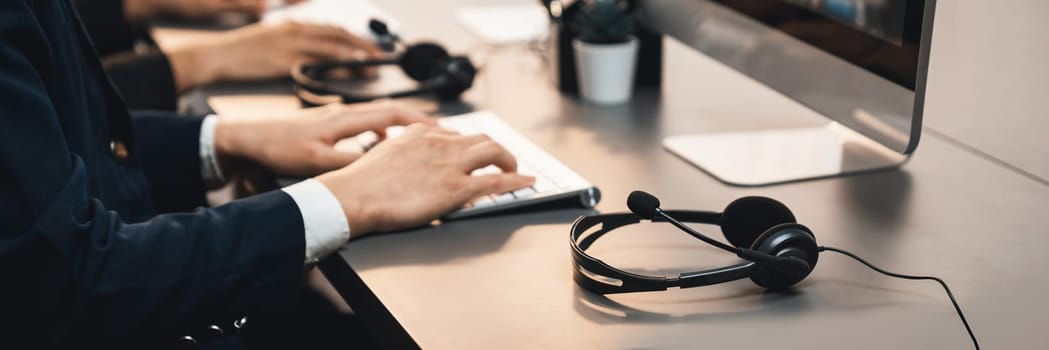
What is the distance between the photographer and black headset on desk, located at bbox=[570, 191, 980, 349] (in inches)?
33.3

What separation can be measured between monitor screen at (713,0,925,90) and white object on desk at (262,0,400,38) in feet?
2.41

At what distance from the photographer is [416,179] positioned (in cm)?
104

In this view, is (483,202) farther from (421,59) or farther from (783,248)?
(421,59)

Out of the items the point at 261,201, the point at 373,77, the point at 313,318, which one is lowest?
the point at 313,318

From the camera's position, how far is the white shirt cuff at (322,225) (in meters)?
0.98

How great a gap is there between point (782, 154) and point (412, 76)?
53cm

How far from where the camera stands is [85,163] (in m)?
1.03

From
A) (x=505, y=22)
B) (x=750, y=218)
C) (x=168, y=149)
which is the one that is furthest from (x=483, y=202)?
(x=505, y=22)

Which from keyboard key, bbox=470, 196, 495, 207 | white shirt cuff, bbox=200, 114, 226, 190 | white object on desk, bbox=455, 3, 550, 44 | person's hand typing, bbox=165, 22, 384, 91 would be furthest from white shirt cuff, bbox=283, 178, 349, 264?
white object on desk, bbox=455, 3, 550, 44

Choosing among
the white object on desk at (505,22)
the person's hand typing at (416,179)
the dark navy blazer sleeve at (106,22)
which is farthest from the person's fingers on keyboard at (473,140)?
the dark navy blazer sleeve at (106,22)

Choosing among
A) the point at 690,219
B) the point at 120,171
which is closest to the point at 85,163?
the point at 120,171

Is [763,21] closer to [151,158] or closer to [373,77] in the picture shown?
[373,77]

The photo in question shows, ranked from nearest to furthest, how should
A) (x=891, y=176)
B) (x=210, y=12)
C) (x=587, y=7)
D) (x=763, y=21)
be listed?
1. (x=891, y=176)
2. (x=763, y=21)
3. (x=587, y=7)
4. (x=210, y=12)

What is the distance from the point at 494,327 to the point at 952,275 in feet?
1.25
